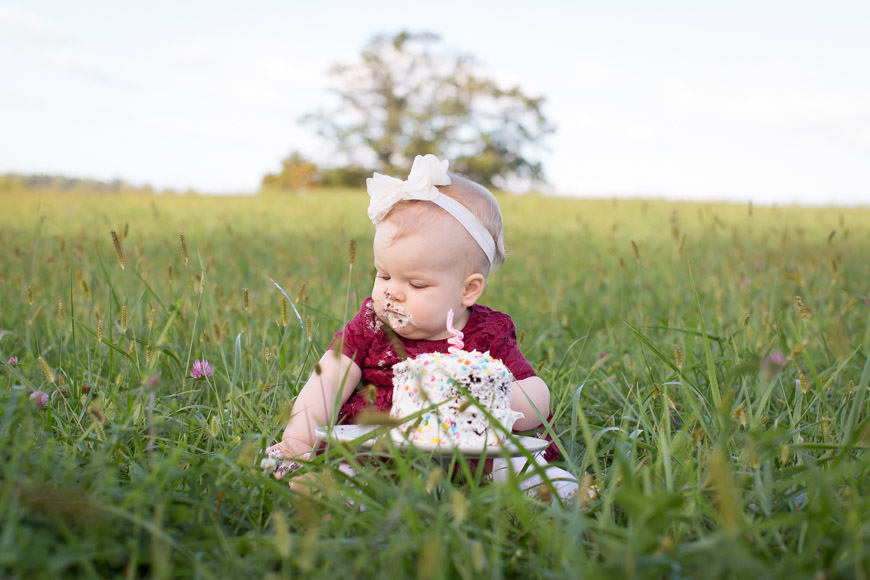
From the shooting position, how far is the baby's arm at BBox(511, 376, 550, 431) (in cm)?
195

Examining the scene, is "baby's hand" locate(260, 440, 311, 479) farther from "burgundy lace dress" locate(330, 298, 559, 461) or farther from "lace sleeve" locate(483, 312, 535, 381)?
"lace sleeve" locate(483, 312, 535, 381)

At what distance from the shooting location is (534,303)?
3811 mm

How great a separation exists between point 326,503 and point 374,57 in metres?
33.3

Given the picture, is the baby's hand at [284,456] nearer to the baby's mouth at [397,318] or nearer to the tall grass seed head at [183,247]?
the baby's mouth at [397,318]

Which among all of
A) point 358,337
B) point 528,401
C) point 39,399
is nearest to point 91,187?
point 39,399

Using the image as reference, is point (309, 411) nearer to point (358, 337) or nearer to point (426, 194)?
point (358, 337)

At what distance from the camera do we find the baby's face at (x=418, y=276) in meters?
1.90

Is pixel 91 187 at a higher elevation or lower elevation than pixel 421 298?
higher

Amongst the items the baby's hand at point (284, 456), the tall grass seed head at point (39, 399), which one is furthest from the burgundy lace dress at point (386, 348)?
the tall grass seed head at point (39, 399)

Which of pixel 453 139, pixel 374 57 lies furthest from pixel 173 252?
pixel 374 57

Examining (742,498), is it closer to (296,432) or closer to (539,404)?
(539,404)

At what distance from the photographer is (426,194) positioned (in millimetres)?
1946

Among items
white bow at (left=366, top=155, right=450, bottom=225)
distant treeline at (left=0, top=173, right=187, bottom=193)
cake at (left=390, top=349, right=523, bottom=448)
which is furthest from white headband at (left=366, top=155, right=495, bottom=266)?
distant treeline at (left=0, top=173, right=187, bottom=193)

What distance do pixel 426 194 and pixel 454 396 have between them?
0.59 meters
